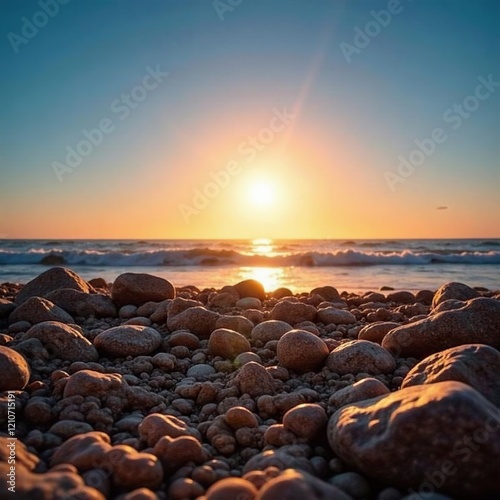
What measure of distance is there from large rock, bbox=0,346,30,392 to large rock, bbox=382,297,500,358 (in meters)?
2.80

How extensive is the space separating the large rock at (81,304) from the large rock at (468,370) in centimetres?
383

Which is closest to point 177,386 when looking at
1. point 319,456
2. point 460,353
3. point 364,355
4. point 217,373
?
point 217,373

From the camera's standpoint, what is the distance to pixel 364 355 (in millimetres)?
3186

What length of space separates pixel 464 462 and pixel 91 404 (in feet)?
6.48

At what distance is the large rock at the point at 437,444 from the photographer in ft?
5.74

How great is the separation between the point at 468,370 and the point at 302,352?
1.21m

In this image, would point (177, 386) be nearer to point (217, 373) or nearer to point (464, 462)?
point (217, 373)

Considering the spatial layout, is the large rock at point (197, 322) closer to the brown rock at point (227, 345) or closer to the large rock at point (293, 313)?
the brown rock at point (227, 345)

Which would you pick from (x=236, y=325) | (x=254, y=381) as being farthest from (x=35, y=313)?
(x=254, y=381)

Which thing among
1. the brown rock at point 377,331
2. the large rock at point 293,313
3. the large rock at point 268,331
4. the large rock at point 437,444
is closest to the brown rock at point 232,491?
the large rock at point 437,444

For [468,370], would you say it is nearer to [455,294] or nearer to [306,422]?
[306,422]

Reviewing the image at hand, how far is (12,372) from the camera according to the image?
Result: 2.65 meters

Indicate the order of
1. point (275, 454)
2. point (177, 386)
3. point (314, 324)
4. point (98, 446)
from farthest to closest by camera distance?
point (314, 324) → point (177, 386) → point (275, 454) → point (98, 446)

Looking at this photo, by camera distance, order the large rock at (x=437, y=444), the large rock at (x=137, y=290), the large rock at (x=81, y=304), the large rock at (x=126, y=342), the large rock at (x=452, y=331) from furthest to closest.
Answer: the large rock at (x=137, y=290)
the large rock at (x=81, y=304)
the large rock at (x=126, y=342)
the large rock at (x=452, y=331)
the large rock at (x=437, y=444)
